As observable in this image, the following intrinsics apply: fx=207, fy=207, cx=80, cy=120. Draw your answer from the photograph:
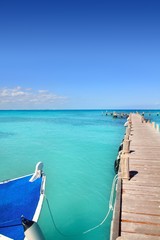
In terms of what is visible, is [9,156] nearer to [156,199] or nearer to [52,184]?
[52,184]

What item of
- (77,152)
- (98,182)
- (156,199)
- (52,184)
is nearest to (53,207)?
(52,184)

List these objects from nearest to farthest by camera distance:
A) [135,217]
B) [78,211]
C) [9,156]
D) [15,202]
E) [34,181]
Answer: [135,217]
[15,202]
[34,181]
[78,211]
[9,156]

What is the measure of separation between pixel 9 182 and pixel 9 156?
12.2 meters

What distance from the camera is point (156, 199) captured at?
22.4 feet

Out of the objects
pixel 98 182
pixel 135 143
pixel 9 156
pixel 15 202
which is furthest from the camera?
pixel 9 156

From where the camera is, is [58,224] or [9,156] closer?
[58,224]

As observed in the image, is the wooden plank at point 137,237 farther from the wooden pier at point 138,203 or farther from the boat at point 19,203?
the boat at point 19,203

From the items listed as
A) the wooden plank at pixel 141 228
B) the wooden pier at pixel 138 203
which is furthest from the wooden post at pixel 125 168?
the wooden plank at pixel 141 228

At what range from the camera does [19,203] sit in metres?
6.35

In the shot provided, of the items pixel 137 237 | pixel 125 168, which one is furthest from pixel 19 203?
pixel 125 168

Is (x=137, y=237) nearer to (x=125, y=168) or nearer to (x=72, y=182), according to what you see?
(x=125, y=168)

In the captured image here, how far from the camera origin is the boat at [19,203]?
5097 mm

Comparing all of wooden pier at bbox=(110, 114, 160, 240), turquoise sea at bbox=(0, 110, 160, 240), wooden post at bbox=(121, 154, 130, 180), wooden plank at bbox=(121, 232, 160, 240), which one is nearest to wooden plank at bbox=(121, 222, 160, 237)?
wooden pier at bbox=(110, 114, 160, 240)

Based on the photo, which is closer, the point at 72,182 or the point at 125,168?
the point at 125,168
